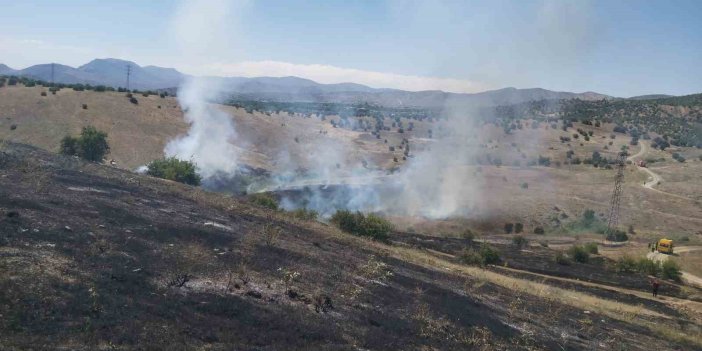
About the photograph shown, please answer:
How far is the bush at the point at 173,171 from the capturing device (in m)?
40.6

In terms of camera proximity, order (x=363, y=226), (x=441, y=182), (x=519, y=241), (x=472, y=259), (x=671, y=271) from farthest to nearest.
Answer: (x=441, y=182)
(x=519, y=241)
(x=671, y=271)
(x=472, y=259)
(x=363, y=226)

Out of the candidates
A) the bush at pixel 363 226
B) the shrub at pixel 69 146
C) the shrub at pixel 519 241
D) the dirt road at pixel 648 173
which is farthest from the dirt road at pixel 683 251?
the shrub at pixel 69 146

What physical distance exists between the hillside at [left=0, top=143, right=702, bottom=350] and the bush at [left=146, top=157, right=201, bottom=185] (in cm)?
1096

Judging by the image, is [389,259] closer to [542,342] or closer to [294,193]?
[542,342]

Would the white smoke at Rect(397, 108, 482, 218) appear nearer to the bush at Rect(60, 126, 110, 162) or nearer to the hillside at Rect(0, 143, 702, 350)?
the hillside at Rect(0, 143, 702, 350)

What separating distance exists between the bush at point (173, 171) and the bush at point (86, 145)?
7.89m

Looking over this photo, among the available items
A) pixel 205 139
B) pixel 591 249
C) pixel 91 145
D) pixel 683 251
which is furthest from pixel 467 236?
pixel 205 139

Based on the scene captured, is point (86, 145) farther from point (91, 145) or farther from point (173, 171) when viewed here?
point (173, 171)

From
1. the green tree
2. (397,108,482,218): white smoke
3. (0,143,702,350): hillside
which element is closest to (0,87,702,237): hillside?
(397,108,482,218): white smoke

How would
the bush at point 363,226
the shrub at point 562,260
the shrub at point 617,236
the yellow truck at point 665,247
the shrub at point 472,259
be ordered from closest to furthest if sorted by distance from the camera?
1. the bush at point 363,226
2. the shrub at point 472,259
3. the shrub at point 562,260
4. the yellow truck at point 665,247
5. the shrub at point 617,236

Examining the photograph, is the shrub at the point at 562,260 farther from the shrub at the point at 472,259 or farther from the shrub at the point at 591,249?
the shrub at the point at 472,259

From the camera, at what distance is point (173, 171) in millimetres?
40688

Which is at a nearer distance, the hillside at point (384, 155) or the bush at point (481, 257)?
the bush at point (481, 257)

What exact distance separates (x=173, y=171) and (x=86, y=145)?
1079cm
